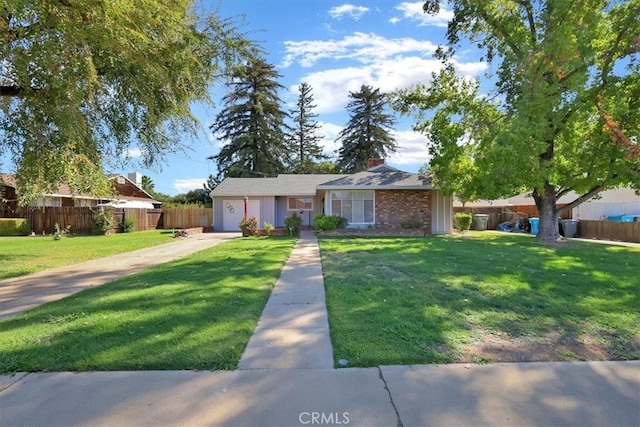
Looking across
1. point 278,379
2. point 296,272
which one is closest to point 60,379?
point 278,379

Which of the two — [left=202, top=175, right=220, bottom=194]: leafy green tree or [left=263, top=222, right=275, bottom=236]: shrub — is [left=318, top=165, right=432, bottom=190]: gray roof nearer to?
[left=263, top=222, right=275, bottom=236]: shrub

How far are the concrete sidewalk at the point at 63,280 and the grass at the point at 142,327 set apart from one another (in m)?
0.48

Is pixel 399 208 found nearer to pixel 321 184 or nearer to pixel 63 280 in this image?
pixel 321 184

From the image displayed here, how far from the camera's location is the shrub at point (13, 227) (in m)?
21.9

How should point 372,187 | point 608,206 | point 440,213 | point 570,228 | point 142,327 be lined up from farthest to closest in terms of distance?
point 608,206
point 570,228
point 440,213
point 372,187
point 142,327

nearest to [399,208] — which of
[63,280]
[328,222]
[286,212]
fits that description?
[328,222]

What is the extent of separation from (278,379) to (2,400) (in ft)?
6.73

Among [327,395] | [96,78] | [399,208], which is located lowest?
[327,395]

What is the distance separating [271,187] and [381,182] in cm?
878

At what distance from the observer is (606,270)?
27.3ft

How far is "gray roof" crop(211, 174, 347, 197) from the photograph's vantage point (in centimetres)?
2488

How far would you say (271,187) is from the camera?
25.8 meters

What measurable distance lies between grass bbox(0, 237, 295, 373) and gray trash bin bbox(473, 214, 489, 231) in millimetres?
21942

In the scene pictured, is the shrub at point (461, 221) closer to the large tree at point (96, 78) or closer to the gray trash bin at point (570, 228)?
the gray trash bin at point (570, 228)
